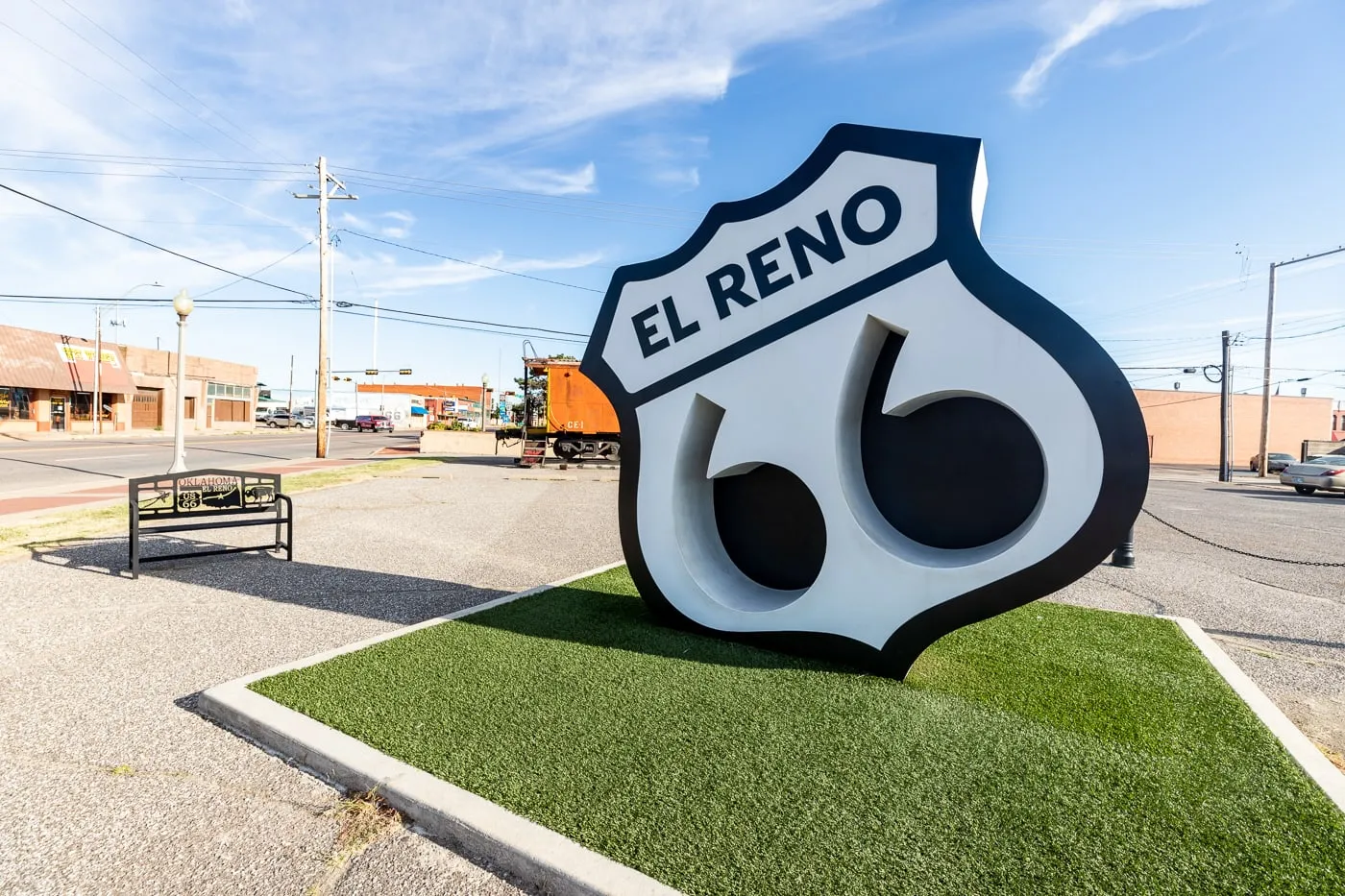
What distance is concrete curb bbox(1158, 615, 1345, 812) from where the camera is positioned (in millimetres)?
3035

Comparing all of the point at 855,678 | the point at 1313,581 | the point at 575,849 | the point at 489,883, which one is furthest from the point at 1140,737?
the point at 1313,581

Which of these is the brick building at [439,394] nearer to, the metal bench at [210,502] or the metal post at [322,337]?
the metal post at [322,337]

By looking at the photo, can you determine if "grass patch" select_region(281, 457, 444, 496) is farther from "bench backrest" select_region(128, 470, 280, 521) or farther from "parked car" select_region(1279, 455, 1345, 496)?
"parked car" select_region(1279, 455, 1345, 496)

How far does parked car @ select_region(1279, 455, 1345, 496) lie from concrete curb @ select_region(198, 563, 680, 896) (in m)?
28.5

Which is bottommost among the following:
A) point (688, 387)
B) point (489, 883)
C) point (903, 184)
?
point (489, 883)

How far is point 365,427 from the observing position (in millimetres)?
55156

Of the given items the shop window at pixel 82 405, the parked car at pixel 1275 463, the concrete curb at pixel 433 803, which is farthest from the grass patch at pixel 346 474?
the parked car at pixel 1275 463

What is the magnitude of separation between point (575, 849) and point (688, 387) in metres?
3.26

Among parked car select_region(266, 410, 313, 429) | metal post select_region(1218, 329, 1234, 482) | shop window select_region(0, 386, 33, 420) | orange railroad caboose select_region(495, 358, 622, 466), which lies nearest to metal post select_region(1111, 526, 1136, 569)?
orange railroad caboose select_region(495, 358, 622, 466)

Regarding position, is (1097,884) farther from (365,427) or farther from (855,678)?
(365,427)

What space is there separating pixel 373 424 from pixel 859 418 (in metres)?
56.4

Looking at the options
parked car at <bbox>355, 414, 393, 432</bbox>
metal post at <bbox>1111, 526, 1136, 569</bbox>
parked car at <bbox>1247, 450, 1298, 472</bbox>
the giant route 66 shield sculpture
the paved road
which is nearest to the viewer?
the giant route 66 shield sculpture

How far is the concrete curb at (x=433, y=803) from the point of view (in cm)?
234

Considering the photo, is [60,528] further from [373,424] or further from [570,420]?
[373,424]
